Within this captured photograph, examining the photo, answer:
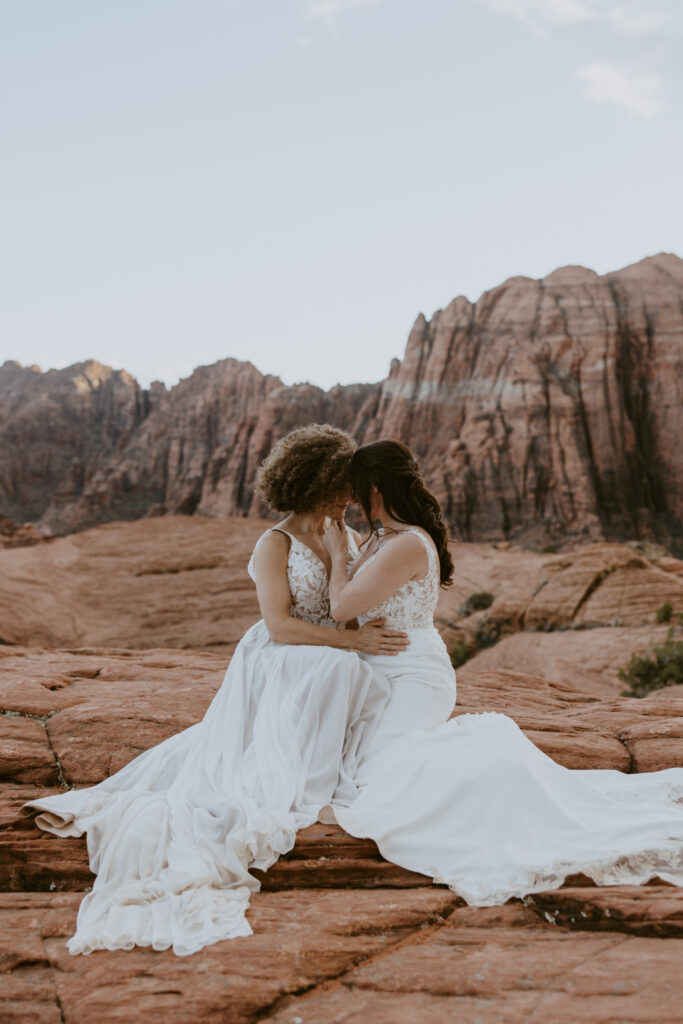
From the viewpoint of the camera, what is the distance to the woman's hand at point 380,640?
4.32 m

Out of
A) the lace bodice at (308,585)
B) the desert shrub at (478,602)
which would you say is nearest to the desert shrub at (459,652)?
the desert shrub at (478,602)

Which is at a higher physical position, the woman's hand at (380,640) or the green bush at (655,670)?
the woman's hand at (380,640)

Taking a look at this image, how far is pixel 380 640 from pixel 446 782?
38.4 inches

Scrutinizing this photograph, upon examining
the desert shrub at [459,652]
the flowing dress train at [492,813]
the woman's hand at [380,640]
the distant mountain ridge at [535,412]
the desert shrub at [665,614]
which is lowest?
the desert shrub at [459,652]

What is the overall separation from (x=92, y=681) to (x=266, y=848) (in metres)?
3.87

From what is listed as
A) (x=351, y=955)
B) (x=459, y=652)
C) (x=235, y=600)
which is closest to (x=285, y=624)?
(x=351, y=955)

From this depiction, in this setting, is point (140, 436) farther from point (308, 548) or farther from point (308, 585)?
point (308, 585)

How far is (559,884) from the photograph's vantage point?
3104 mm

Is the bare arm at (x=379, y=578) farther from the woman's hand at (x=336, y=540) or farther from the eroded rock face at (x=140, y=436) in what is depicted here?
the eroded rock face at (x=140, y=436)

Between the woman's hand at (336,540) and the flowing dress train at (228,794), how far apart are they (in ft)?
0.47

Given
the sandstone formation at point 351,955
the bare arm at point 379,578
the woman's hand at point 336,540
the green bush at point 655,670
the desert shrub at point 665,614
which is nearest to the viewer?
the sandstone formation at point 351,955

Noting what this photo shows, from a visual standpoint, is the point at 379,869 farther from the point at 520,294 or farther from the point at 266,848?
the point at 520,294

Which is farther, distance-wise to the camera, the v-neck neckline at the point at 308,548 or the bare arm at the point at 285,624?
the v-neck neckline at the point at 308,548

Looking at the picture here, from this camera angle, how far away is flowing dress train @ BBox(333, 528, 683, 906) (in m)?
3.21
